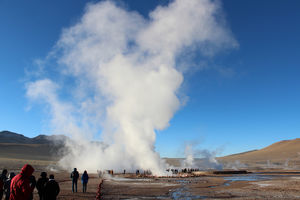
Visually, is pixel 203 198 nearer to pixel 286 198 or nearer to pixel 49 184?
pixel 286 198

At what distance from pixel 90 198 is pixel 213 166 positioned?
8016 centimetres

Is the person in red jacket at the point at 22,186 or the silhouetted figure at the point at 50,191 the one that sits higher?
the person in red jacket at the point at 22,186

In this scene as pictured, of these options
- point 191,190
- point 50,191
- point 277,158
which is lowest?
point 277,158

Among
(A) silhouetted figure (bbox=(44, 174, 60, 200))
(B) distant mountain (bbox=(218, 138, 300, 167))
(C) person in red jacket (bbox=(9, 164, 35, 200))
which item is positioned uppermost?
(C) person in red jacket (bbox=(9, 164, 35, 200))

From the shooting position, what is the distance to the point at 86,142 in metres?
81.2

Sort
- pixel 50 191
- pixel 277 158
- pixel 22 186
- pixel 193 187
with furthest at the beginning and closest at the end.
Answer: pixel 277 158
pixel 193 187
pixel 50 191
pixel 22 186

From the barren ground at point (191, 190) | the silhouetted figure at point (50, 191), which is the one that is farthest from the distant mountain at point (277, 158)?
the silhouetted figure at point (50, 191)

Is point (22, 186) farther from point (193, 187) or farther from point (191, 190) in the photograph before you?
point (193, 187)

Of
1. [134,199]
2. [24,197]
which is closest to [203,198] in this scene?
[134,199]

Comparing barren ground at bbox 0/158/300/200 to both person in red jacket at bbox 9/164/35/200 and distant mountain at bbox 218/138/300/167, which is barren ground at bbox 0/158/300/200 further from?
distant mountain at bbox 218/138/300/167

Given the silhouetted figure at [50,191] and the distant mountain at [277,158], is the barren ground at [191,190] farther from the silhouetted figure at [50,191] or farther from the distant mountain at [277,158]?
the distant mountain at [277,158]

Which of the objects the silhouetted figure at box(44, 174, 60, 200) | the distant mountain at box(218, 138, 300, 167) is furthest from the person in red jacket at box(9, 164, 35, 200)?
the distant mountain at box(218, 138, 300, 167)

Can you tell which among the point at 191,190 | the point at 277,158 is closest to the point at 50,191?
the point at 191,190

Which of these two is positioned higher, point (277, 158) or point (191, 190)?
point (191, 190)
